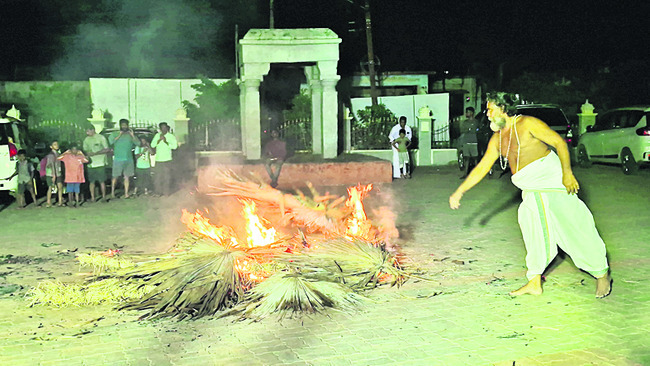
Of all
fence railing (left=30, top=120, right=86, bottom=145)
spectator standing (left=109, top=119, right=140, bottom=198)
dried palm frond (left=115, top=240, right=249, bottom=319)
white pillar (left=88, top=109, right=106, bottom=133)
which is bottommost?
dried palm frond (left=115, top=240, right=249, bottom=319)

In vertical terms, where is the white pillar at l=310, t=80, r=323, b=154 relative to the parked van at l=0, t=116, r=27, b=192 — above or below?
above

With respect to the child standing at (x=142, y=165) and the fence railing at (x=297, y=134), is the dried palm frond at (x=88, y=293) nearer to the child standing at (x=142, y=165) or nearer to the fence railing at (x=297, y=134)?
the child standing at (x=142, y=165)

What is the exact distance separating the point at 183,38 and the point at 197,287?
21.6 meters

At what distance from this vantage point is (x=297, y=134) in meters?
18.3

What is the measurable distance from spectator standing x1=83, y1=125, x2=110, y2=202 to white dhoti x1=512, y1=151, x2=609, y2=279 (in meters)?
9.72

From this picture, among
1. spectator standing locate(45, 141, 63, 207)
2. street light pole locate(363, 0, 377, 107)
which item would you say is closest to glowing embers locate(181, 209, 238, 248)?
spectator standing locate(45, 141, 63, 207)

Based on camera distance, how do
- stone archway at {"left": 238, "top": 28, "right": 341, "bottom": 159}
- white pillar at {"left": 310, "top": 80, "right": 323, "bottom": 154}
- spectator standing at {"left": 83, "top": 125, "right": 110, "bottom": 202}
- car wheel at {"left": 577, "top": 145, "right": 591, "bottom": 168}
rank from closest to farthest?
spectator standing at {"left": 83, "top": 125, "right": 110, "bottom": 202}
stone archway at {"left": 238, "top": 28, "right": 341, "bottom": 159}
white pillar at {"left": 310, "top": 80, "right": 323, "bottom": 154}
car wheel at {"left": 577, "top": 145, "right": 591, "bottom": 168}

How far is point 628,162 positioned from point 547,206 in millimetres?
11928

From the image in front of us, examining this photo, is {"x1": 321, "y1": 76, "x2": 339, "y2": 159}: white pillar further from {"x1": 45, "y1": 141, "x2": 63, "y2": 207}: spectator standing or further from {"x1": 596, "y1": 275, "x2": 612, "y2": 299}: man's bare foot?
{"x1": 596, "y1": 275, "x2": 612, "y2": 299}: man's bare foot

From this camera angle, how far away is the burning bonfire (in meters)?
6.12

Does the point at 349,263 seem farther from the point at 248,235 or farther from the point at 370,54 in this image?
the point at 370,54

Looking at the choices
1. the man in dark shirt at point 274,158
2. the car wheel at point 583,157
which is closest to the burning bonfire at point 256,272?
the man in dark shirt at point 274,158

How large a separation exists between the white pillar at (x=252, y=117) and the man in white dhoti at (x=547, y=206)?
9503 mm

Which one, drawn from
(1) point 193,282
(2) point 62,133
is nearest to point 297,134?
(2) point 62,133
